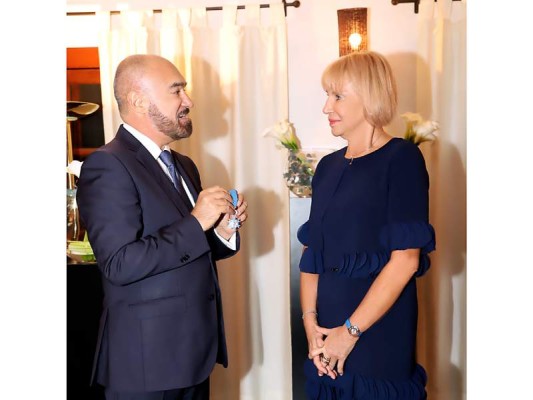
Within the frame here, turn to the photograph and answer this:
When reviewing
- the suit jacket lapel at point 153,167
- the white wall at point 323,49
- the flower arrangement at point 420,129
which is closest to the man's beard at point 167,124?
the suit jacket lapel at point 153,167

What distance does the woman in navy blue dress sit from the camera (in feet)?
6.10

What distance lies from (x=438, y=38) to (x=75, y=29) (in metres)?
2.17

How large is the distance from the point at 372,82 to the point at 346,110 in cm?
12

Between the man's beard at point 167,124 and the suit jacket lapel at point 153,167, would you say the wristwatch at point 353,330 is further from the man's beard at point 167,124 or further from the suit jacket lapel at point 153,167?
the man's beard at point 167,124

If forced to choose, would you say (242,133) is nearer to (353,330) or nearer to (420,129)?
(420,129)

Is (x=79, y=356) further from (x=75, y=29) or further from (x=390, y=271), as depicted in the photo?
(x=75, y=29)

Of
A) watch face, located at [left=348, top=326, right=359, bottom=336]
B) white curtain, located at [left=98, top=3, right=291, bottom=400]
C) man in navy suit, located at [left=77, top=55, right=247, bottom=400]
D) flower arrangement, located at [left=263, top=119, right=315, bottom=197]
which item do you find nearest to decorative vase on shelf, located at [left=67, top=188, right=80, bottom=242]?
white curtain, located at [left=98, top=3, right=291, bottom=400]

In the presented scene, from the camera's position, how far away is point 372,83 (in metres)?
1.96

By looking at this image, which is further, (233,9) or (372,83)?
(233,9)

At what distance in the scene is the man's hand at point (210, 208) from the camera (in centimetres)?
181

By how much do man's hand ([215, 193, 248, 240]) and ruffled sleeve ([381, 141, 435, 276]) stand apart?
0.45 m

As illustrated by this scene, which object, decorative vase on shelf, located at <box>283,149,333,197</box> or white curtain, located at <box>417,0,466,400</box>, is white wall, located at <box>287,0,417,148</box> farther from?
decorative vase on shelf, located at <box>283,149,333,197</box>

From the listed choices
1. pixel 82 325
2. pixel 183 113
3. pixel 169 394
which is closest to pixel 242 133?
pixel 82 325
